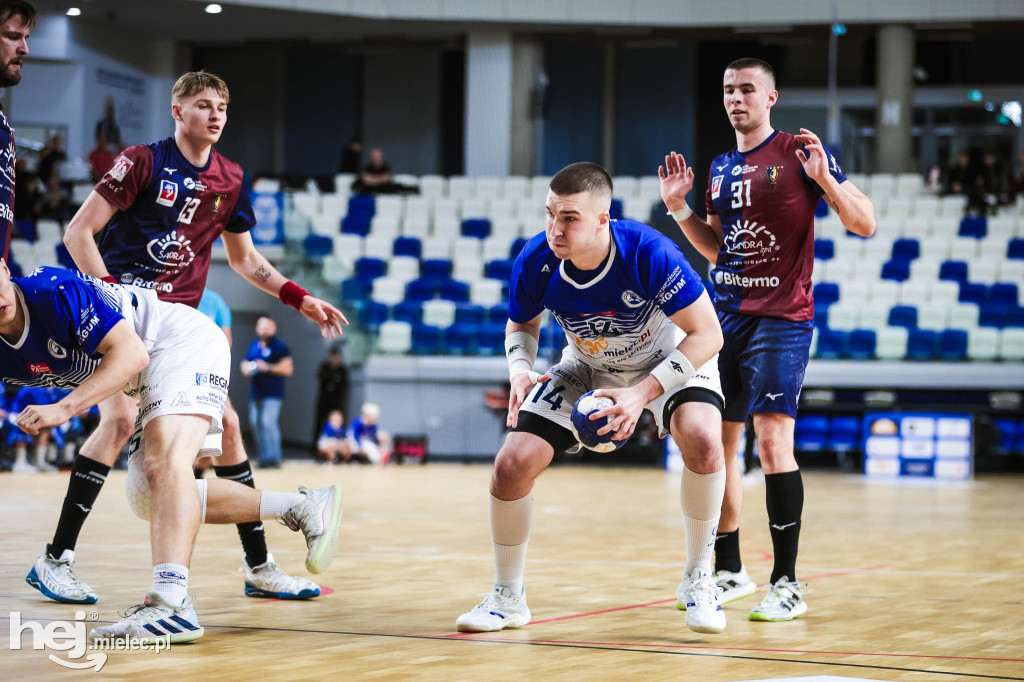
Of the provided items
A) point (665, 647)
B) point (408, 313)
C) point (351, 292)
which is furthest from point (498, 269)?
point (665, 647)

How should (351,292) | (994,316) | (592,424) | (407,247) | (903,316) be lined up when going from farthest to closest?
(407,247)
(351,292)
(903,316)
(994,316)
(592,424)

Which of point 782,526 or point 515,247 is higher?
point 515,247

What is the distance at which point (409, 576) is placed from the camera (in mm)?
5727

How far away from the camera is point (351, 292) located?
17578 mm

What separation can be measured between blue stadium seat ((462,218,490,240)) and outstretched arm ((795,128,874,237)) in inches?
580

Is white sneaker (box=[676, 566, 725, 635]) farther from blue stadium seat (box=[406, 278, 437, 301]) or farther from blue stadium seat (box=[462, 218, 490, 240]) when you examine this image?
blue stadium seat (box=[462, 218, 490, 240])

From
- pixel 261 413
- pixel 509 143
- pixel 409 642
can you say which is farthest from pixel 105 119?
pixel 409 642

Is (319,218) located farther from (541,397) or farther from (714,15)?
(541,397)

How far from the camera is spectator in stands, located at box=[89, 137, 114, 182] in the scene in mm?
18927

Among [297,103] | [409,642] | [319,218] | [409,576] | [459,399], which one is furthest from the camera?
[297,103]

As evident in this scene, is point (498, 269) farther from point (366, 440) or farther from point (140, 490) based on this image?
point (140, 490)

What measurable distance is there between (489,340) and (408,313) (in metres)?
1.31

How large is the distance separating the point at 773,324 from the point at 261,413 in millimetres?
11305

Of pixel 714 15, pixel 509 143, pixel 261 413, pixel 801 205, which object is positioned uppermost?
pixel 714 15
